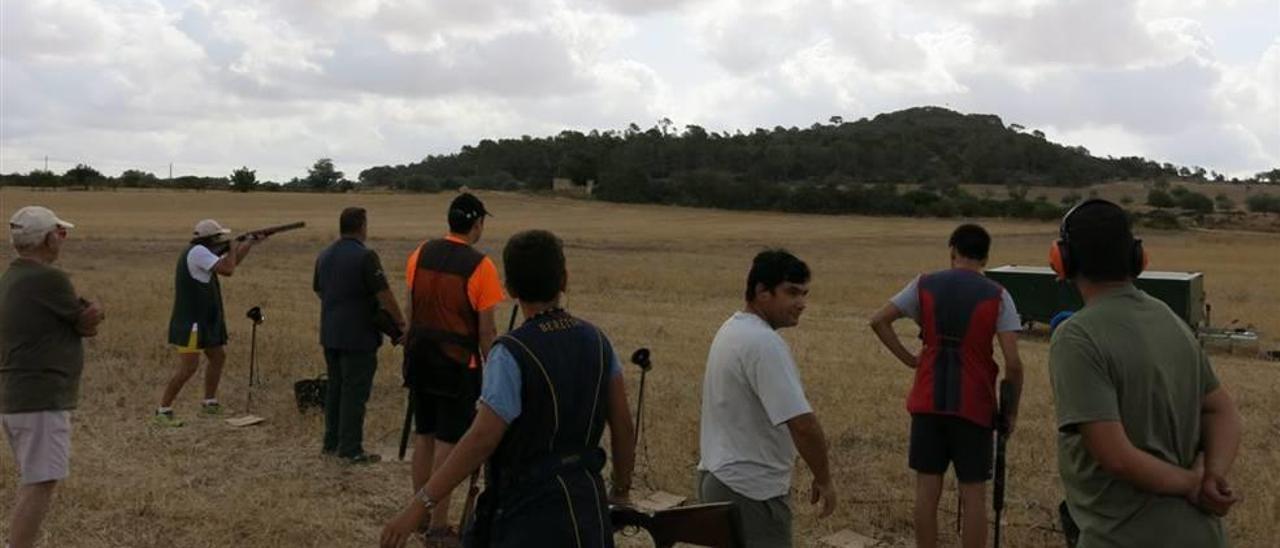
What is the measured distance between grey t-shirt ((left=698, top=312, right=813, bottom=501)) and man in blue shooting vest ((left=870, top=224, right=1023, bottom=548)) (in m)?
1.27

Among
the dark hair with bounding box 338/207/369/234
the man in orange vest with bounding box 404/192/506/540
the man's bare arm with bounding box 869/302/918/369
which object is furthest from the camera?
the dark hair with bounding box 338/207/369/234

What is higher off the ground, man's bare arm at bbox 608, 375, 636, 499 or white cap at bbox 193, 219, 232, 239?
white cap at bbox 193, 219, 232, 239

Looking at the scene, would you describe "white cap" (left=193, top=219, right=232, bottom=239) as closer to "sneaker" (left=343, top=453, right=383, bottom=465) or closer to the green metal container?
"sneaker" (left=343, top=453, right=383, bottom=465)

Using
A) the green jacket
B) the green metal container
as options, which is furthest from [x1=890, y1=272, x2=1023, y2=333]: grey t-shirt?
the green metal container

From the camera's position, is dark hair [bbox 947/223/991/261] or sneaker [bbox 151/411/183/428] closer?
dark hair [bbox 947/223/991/261]

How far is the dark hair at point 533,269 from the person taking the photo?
3314 mm

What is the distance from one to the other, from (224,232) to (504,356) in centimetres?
627

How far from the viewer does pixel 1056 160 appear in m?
126

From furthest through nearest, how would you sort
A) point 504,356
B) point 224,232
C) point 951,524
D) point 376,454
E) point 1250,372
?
point 1250,372 < point 224,232 < point 376,454 < point 951,524 < point 504,356

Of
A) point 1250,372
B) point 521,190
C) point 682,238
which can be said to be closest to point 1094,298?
point 1250,372

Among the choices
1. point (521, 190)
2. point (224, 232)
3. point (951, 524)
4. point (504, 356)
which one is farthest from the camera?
point (521, 190)

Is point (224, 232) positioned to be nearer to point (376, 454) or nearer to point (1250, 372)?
point (376, 454)

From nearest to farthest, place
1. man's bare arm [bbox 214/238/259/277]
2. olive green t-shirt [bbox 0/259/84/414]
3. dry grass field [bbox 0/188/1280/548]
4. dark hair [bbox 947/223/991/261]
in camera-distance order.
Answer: olive green t-shirt [bbox 0/259/84/414] < dark hair [bbox 947/223/991/261] < dry grass field [bbox 0/188/1280/548] < man's bare arm [bbox 214/238/259/277]

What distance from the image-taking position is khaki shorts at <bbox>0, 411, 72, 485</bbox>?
15.7 ft
